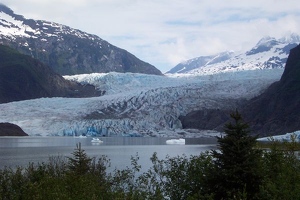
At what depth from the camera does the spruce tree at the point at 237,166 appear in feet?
50.1

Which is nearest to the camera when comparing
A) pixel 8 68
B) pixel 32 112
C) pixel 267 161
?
pixel 267 161

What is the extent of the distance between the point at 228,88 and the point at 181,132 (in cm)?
1153

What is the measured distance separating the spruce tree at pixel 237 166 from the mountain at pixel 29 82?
430 feet

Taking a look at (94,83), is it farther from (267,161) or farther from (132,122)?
(267,161)

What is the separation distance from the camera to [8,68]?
160m

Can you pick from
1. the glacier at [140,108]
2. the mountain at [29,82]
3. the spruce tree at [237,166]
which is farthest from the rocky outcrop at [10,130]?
the spruce tree at [237,166]

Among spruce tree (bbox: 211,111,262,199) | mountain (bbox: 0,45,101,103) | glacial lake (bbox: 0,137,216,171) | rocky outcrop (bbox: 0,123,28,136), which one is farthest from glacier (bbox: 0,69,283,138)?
spruce tree (bbox: 211,111,262,199)

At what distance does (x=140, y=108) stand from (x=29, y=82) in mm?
73356

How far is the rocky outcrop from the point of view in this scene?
87.5 m

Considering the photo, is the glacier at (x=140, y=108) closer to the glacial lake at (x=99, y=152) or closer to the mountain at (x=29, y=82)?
the glacial lake at (x=99, y=152)

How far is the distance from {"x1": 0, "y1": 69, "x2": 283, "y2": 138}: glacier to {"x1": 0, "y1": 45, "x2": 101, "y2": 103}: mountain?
5299 cm

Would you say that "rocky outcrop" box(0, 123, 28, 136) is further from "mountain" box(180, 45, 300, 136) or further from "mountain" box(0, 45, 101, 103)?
"mountain" box(0, 45, 101, 103)

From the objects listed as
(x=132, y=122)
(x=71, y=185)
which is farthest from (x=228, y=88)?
(x=71, y=185)

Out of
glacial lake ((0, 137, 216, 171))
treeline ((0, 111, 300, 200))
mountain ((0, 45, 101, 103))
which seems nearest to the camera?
treeline ((0, 111, 300, 200))
